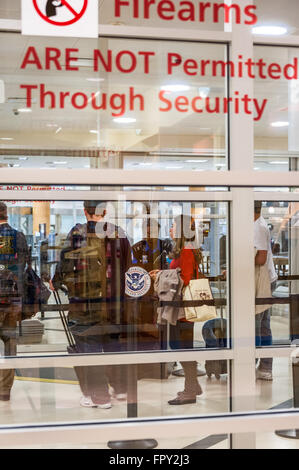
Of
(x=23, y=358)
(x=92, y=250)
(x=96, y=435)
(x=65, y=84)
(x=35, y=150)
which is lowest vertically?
(x=96, y=435)

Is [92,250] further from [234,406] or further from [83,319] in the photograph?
[234,406]

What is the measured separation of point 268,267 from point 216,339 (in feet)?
1.09

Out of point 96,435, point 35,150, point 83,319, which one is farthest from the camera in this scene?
point 83,319

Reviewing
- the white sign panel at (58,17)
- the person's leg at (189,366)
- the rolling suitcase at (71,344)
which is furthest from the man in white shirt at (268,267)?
the white sign panel at (58,17)

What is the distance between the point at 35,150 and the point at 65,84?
257 mm

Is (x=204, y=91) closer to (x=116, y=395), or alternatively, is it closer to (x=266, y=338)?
(x=266, y=338)

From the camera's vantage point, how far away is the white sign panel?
2.10 m

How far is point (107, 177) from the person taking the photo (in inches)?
86.5

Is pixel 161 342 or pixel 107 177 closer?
pixel 107 177

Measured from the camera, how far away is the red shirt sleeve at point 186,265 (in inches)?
99.3

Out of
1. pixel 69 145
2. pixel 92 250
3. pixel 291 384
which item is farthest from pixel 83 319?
pixel 291 384

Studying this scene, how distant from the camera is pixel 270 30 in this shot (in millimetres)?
2367

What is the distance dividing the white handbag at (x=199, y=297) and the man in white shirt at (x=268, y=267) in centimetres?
18

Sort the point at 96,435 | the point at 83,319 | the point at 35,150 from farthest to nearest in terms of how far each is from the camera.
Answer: the point at 83,319, the point at 35,150, the point at 96,435
